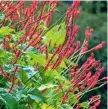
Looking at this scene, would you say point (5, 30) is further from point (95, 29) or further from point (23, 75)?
point (95, 29)

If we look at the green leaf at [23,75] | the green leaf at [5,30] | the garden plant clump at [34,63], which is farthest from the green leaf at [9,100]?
the green leaf at [5,30]

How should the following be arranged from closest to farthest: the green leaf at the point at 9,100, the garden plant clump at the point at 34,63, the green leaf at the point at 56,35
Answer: the green leaf at the point at 9,100 → the garden plant clump at the point at 34,63 → the green leaf at the point at 56,35

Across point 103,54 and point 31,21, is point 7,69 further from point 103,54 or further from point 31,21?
point 103,54

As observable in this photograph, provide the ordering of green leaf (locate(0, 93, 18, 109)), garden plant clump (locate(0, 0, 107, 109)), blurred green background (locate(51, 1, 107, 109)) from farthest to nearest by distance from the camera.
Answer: blurred green background (locate(51, 1, 107, 109))
garden plant clump (locate(0, 0, 107, 109))
green leaf (locate(0, 93, 18, 109))

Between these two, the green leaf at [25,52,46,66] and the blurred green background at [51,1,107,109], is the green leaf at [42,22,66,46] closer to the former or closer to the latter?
the green leaf at [25,52,46,66]

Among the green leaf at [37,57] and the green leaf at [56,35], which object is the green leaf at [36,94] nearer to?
the green leaf at [37,57]

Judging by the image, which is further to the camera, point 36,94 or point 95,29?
point 95,29

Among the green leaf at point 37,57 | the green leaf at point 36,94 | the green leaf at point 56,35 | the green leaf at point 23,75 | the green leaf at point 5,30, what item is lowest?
the green leaf at point 36,94

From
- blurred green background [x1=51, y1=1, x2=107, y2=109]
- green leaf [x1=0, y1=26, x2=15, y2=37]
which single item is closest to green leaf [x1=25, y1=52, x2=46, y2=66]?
green leaf [x1=0, y1=26, x2=15, y2=37]

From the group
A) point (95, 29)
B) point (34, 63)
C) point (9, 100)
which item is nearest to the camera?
point (9, 100)

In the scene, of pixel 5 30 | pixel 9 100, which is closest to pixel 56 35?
pixel 5 30

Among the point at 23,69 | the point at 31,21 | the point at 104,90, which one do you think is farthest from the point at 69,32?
the point at 104,90

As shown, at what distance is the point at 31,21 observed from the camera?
256 centimetres

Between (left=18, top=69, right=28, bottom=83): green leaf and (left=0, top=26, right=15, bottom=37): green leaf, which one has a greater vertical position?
(left=0, top=26, right=15, bottom=37): green leaf
